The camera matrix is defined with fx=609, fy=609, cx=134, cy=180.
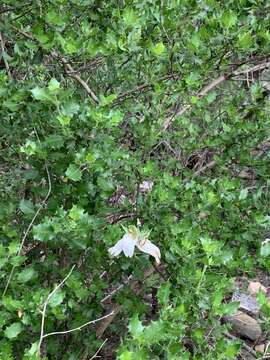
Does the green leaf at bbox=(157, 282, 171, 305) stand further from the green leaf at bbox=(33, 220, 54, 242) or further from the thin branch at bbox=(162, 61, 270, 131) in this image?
the thin branch at bbox=(162, 61, 270, 131)

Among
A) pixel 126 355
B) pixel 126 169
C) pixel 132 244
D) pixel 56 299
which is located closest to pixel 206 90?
pixel 126 169

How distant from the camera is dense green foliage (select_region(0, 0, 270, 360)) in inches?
85.7

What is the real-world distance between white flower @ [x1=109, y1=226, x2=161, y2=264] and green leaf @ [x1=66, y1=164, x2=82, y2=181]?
26cm

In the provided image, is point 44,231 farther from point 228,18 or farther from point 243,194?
point 228,18

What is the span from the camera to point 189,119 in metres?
3.13

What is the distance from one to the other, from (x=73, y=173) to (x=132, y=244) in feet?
1.08

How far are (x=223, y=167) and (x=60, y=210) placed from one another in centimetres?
111

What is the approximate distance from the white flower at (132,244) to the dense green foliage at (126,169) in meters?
0.13

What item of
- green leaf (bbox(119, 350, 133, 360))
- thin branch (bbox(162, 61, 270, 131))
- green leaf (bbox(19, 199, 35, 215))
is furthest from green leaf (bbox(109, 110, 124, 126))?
green leaf (bbox(119, 350, 133, 360))

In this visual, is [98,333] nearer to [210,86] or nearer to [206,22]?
[210,86]

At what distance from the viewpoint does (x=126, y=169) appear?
256 cm

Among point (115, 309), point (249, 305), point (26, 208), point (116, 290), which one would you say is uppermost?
point (26, 208)

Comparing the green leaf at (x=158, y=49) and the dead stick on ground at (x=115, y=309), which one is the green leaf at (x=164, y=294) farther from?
Answer: the green leaf at (x=158, y=49)

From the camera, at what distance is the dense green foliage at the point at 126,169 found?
2176mm
